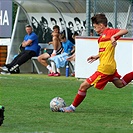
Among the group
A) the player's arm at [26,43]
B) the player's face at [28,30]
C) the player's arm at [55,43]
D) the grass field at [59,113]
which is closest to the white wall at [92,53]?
the grass field at [59,113]

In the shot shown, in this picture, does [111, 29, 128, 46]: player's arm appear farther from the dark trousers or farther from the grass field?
the dark trousers

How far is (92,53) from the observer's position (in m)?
20.0

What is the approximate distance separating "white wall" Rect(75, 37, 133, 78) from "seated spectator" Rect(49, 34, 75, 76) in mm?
1799

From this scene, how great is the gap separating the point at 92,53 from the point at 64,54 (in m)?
2.35

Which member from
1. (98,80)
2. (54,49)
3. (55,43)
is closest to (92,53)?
(55,43)

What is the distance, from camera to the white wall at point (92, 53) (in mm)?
19109

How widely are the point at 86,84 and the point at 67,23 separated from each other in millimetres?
11902

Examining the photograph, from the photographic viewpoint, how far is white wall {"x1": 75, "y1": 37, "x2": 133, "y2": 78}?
62.7 feet

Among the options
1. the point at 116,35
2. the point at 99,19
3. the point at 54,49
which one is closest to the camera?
the point at 116,35

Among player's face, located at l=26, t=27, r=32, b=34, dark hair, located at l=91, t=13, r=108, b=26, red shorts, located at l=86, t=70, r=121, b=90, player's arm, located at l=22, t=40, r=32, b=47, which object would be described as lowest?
red shorts, located at l=86, t=70, r=121, b=90

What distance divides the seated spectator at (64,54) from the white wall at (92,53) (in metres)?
1.80

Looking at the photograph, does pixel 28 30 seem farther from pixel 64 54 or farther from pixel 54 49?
pixel 64 54

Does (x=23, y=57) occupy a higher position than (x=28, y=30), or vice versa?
(x=28, y=30)

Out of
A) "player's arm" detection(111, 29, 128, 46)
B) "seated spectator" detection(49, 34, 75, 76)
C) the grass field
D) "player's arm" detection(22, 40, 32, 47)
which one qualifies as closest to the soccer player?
"player's arm" detection(111, 29, 128, 46)
